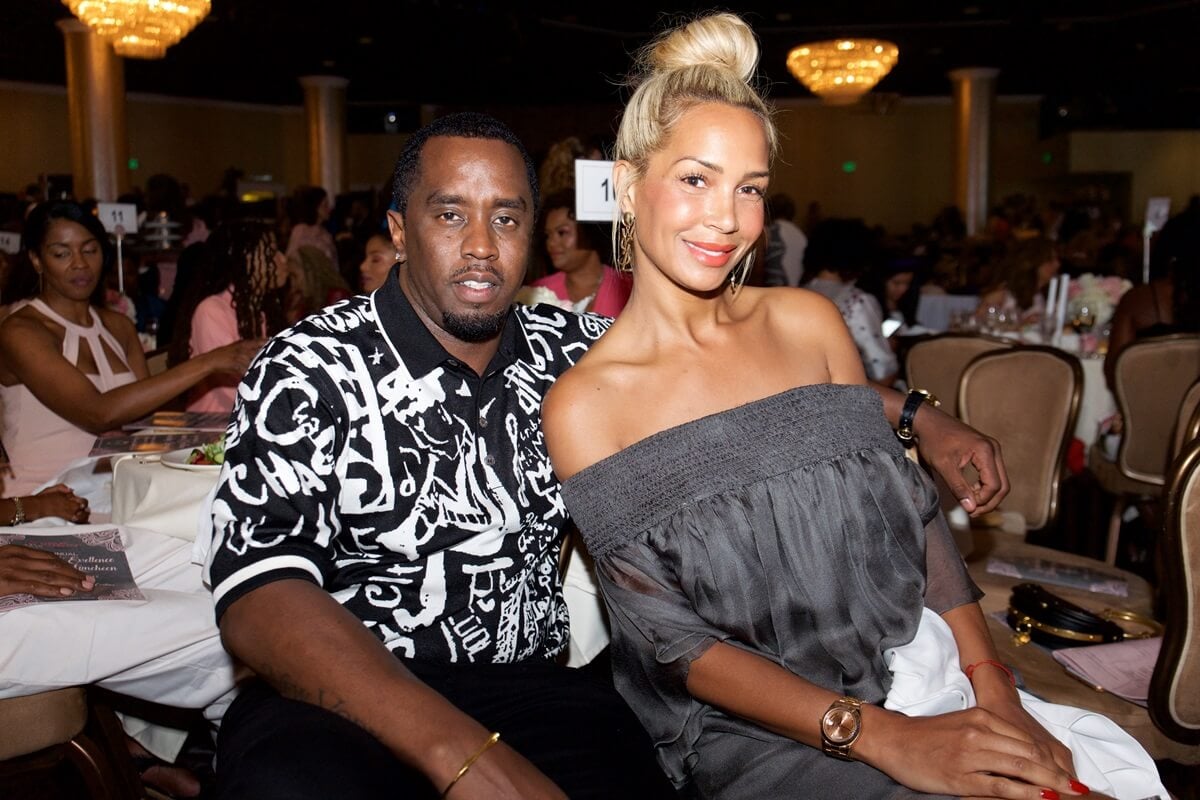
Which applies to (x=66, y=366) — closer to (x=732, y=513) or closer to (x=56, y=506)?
(x=56, y=506)

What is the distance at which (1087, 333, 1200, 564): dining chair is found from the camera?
4.28 m

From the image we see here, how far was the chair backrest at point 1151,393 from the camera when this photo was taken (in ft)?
14.0

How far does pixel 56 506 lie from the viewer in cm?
254

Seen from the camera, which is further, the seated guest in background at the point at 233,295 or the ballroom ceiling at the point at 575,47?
the ballroom ceiling at the point at 575,47

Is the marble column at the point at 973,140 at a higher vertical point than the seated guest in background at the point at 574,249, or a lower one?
higher

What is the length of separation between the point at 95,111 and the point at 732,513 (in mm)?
11171

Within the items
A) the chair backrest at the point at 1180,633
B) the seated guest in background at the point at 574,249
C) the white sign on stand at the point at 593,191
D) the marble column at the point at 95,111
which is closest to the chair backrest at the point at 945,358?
the seated guest in background at the point at 574,249

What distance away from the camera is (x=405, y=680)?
144cm

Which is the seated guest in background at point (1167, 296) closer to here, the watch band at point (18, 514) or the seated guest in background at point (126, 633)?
the seated guest in background at point (126, 633)

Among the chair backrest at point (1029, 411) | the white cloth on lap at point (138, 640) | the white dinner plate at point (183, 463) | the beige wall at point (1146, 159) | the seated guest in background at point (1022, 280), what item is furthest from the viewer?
the beige wall at point (1146, 159)

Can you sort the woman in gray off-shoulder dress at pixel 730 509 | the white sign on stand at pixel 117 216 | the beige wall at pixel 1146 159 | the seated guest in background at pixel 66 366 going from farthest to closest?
1. the beige wall at pixel 1146 159
2. the white sign on stand at pixel 117 216
3. the seated guest in background at pixel 66 366
4. the woman in gray off-shoulder dress at pixel 730 509

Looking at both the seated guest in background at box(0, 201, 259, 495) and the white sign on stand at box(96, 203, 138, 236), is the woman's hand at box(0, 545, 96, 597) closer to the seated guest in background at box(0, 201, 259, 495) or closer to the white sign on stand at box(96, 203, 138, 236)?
the seated guest in background at box(0, 201, 259, 495)

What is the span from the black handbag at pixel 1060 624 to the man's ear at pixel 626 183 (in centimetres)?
124

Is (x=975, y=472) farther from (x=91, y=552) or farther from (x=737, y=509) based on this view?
(x=91, y=552)
